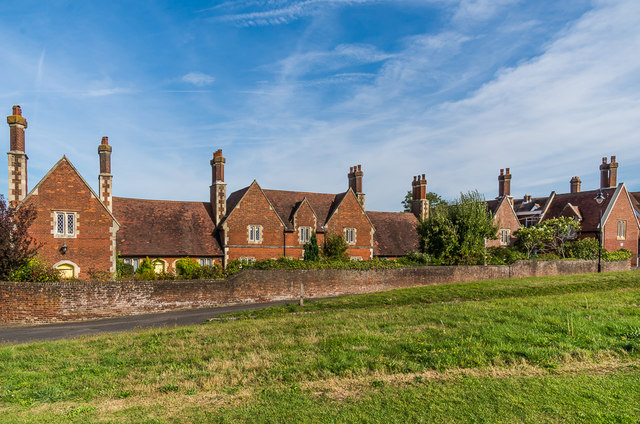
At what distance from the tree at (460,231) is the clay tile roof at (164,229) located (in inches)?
704

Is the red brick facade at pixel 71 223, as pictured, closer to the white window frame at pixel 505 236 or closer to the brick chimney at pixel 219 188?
the brick chimney at pixel 219 188

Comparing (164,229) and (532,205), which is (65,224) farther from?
(532,205)

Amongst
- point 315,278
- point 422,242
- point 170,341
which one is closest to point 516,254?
point 422,242

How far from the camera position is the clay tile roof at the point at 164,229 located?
32406mm

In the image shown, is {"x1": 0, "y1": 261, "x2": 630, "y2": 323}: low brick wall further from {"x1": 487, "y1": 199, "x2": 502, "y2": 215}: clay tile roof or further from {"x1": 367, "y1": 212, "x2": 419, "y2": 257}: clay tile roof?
{"x1": 487, "y1": 199, "x2": 502, "y2": 215}: clay tile roof

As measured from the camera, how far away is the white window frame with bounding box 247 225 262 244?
36281 millimetres

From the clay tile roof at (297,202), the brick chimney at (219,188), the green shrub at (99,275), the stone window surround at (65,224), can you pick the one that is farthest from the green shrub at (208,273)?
the clay tile roof at (297,202)

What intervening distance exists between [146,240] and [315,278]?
14.6 m

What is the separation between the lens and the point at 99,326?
18.5m

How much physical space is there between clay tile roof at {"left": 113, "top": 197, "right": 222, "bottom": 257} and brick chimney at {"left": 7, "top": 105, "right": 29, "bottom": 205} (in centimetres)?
728

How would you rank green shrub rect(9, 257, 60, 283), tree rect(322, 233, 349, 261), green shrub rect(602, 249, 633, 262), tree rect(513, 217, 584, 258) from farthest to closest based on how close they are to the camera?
tree rect(513, 217, 584, 258) < green shrub rect(602, 249, 633, 262) < tree rect(322, 233, 349, 261) < green shrub rect(9, 257, 60, 283)

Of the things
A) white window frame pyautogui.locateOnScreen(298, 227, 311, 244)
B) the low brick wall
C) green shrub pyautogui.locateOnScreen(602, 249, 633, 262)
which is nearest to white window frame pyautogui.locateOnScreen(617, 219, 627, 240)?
green shrub pyautogui.locateOnScreen(602, 249, 633, 262)

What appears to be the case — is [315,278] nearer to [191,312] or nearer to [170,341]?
[191,312]

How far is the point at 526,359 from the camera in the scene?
9.45 m
